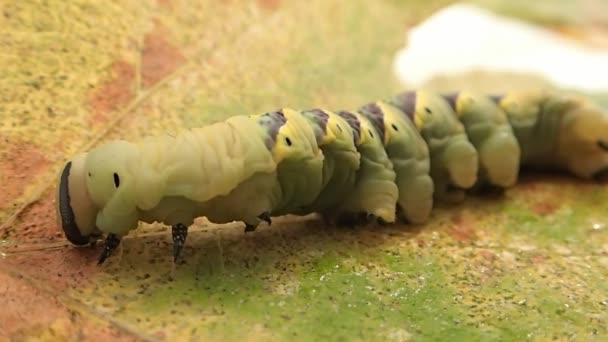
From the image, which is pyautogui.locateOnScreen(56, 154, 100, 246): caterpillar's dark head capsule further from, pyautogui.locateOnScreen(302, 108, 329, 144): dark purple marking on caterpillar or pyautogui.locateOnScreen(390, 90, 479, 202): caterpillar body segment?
pyautogui.locateOnScreen(390, 90, 479, 202): caterpillar body segment

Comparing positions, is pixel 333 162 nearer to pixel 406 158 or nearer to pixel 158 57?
pixel 406 158

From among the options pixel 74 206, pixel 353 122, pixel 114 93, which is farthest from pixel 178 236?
pixel 353 122

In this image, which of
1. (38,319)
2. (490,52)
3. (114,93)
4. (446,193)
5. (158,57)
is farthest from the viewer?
(490,52)

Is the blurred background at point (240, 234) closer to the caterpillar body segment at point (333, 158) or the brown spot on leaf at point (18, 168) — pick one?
the brown spot on leaf at point (18, 168)

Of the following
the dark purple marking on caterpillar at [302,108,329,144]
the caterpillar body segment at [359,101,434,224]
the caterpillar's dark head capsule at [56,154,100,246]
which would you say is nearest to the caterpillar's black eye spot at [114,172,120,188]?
the caterpillar's dark head capsule at [56,154,100,246]

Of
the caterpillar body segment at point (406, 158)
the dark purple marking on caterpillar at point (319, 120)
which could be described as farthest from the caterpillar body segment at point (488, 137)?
the dark purple marking on caterpillar at point (319, 120)

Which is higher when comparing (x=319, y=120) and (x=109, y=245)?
(x=319, y=120)

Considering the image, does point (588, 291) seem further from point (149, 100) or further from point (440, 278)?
point (149, 100)
